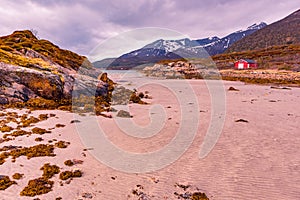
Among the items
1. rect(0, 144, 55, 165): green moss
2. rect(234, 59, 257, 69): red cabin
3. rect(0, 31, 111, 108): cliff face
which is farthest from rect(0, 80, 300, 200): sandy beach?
rect(234, 59, 257, 69): red cabin

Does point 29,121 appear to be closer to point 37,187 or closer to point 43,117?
point 43,117

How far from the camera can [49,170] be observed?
7922 mm

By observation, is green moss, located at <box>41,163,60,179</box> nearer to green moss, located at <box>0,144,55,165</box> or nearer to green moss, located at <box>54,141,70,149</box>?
green moss, located at <box>0,144,55,165</box>

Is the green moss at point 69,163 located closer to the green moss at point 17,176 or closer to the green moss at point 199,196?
the green moss at point 17,176

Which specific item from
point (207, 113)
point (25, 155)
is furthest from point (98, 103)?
point (25, 155)

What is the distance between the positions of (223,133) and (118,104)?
11455mm

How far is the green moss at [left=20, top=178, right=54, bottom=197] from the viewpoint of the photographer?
659 cm

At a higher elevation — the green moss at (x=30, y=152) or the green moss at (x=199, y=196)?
the green moss at (x=30, y=152)

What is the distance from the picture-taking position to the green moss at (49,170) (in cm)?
761

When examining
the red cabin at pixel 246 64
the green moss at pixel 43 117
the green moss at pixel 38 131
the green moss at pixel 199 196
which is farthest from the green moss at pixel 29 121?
the red cabin at pixel 246 64

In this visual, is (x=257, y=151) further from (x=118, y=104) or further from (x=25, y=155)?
(x=118, y=104)

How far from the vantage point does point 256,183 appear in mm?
7562

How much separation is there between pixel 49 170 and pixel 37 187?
1093mm

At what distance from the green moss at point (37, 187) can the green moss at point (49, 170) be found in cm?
27
